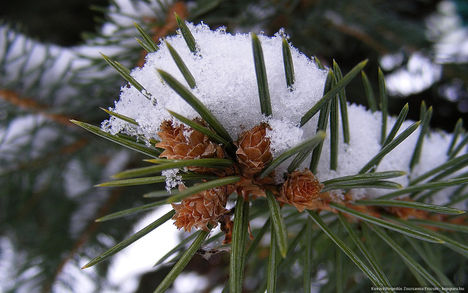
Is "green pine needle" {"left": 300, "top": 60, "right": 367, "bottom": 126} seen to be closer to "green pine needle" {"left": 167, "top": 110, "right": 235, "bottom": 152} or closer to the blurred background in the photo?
"green pine needle" {"left": 167, "top": 110, "right": 235, "bottom": 152}

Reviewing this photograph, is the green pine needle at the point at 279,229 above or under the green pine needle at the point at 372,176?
under

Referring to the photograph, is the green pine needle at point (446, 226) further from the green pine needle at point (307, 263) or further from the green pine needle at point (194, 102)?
the green pine needle at point (194, 102)

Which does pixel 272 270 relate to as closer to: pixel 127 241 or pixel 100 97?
pixel 127 241

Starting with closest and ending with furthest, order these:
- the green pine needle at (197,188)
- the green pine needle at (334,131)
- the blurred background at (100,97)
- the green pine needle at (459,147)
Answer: the green pine needle at (197,188) < the green pine needle at (334,131) < the green pine needle at (459,147) < the blurred background at (100,97)

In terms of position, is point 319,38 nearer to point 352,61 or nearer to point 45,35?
point 352,61

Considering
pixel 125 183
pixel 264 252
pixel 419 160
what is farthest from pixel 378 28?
pixel 125 183

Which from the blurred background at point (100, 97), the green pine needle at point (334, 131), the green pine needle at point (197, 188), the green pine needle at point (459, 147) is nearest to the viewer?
the green pine needle at point (197, 188)

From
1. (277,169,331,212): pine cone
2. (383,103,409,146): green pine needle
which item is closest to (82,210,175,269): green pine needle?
(277,169,331,212): pine cone

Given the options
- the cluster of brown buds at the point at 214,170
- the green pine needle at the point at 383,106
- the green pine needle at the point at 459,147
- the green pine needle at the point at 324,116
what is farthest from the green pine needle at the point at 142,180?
the green pine needle at the point at 459,147

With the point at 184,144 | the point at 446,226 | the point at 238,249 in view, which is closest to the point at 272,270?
the point at 238,249
